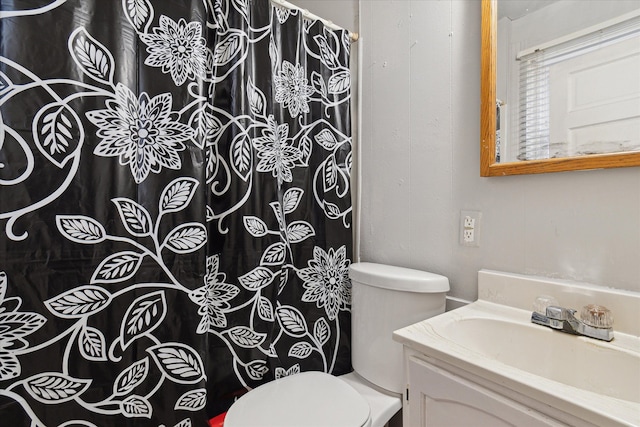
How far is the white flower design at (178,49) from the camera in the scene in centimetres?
92

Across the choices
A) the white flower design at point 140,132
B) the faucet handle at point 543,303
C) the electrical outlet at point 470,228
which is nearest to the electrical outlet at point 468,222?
the electrical outlet at point 470,228

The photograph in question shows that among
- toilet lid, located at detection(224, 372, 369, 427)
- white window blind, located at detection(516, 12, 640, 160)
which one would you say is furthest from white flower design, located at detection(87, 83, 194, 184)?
white window blind, located at detection(516, 12, 640, 160)

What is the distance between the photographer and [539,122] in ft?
2.98

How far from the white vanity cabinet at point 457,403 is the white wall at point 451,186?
0.44m

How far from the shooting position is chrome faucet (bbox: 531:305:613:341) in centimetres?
71

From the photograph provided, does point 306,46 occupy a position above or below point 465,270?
above

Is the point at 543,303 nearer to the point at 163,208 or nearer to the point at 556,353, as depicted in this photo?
the point at 556,353

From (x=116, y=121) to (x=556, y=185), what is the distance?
125cm

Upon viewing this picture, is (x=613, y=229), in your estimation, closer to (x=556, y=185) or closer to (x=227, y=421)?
(x=556, y=185)

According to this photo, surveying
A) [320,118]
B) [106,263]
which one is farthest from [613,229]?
[106,263]

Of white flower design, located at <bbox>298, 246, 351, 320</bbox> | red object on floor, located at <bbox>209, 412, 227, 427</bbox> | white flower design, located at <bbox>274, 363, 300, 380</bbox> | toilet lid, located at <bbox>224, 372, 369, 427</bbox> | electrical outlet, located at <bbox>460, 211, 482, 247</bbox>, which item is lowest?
red object on floor, located at <bbox>209, 412, 227, 427</bbox>

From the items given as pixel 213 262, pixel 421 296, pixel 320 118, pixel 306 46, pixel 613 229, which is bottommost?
pixel 421 296

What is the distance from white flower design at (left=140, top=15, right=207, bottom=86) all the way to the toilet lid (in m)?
1.01

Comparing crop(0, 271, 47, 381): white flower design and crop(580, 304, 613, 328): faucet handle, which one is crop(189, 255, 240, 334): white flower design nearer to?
crop(0, 271, 47, 381): white flower design
